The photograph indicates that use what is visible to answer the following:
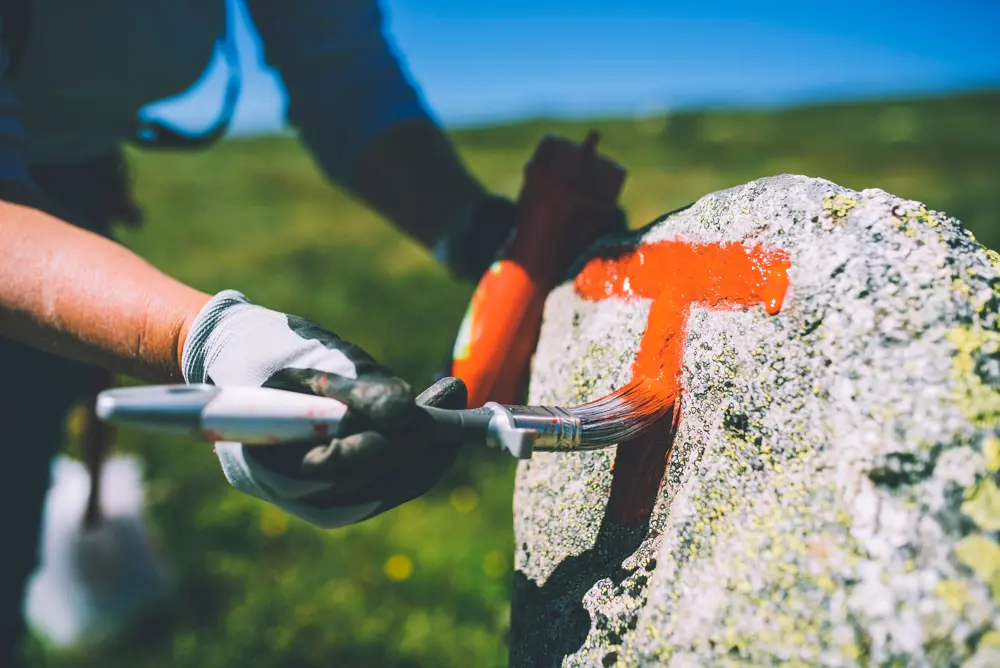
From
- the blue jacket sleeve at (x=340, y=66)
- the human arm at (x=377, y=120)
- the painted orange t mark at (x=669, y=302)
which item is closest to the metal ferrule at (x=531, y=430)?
the painted orange t mark at (x=669, y=302)

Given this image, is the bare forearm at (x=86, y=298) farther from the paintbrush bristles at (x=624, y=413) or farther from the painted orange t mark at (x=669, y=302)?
the painted orange t mark at (x=669, y=302)

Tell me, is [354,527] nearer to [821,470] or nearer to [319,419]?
[319,419]

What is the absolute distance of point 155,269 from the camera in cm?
131

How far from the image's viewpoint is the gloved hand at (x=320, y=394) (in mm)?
1007

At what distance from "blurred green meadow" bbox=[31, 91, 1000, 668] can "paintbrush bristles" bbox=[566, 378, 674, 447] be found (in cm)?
162

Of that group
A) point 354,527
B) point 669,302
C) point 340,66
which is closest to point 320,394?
point 669,302

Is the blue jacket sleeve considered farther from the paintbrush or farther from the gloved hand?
the paintbrush

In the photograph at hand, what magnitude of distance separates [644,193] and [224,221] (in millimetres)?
6046

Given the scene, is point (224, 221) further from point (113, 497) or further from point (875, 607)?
point (875, 607)

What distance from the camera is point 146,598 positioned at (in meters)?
2.98

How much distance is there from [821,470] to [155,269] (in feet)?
3.77

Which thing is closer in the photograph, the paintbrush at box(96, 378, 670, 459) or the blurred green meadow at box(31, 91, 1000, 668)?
the paintbrush at box(96, 378, 670, 459)

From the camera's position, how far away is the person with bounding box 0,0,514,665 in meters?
1.08

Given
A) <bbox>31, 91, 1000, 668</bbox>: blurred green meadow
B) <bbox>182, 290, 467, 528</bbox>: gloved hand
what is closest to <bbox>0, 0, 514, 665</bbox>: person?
<bbox>182, 290, 467, 528</bbox>: gloved hand
